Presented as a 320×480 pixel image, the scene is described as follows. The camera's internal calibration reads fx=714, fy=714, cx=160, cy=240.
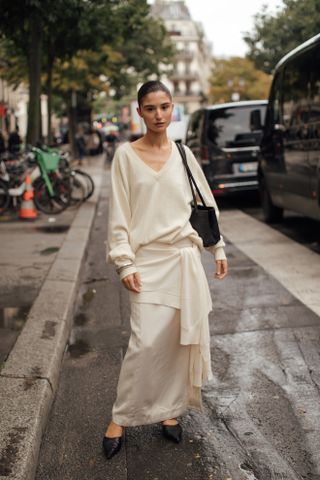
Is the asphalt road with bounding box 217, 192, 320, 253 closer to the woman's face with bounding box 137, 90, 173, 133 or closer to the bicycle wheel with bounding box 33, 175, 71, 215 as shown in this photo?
the bicycle wheel with bounding box 33, 175, 71, 215

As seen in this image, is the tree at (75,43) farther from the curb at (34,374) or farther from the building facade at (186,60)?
the building facade at (186,60)

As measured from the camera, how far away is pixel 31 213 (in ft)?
39.2

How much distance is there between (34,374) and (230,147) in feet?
29.7

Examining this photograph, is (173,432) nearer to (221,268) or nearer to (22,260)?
(221,268)

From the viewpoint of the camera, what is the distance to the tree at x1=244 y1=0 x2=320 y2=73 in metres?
14.7

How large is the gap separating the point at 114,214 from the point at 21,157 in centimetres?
1047

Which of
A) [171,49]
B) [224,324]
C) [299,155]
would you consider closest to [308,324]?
[224,324]

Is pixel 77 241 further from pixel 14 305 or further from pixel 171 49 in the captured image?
pixel 171 49

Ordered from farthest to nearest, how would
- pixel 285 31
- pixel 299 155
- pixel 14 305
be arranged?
pixel 285 31, pixel 299 155, pixel 14 305

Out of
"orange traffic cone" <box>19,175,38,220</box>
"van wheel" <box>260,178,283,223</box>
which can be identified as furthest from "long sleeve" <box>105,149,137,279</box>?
"orange traffic cone" <box>19,175,38,220</box>

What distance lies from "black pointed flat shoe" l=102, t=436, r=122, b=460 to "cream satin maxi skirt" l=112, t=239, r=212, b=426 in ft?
0.35

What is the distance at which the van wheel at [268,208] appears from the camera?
10.6 metres

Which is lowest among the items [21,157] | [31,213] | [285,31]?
[31,213]

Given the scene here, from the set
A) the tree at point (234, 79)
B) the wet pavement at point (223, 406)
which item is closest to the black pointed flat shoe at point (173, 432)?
the wet pavement at point (223, 406)
